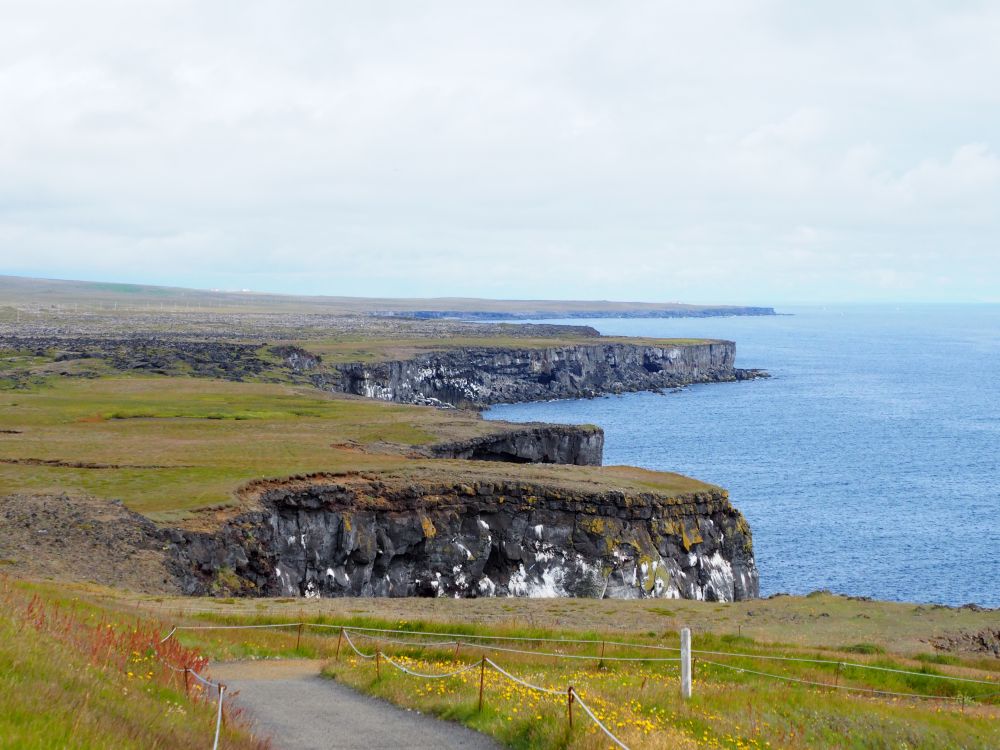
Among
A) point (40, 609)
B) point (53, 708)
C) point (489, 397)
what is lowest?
point (489, 397)

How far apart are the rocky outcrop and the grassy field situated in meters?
30.2

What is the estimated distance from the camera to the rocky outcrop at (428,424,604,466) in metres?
69.4

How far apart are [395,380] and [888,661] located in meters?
122

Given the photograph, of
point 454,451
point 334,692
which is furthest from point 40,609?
point 454,451

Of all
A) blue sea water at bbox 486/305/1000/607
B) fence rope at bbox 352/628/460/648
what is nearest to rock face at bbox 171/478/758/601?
blue sea water at bbox 486/305/1000/607

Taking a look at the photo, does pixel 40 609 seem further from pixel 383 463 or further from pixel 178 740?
pixel 383 463

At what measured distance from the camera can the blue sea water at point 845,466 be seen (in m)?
63.1

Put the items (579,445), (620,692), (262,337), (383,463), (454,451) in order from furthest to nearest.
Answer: (262,337) < (579,445) < (454,451) < (383,463) < (620,692)

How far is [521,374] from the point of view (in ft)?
576

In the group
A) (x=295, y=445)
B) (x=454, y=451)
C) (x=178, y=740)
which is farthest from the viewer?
(x=454, y=451)

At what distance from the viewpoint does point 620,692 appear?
18.5 m

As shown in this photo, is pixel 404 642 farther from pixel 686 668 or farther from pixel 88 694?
pixel 88 694

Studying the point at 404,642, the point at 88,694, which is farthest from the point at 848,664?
the point at 88,694

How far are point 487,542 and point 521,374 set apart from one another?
126m
